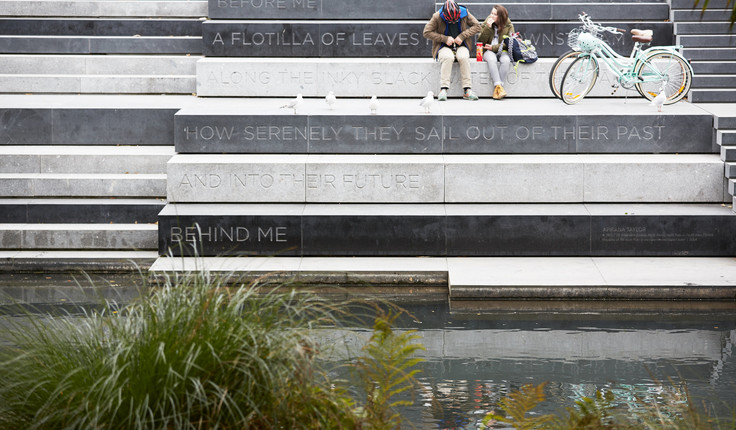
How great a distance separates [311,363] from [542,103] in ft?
32.7

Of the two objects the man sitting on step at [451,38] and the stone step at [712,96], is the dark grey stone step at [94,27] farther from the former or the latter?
the stone step at [712,96]

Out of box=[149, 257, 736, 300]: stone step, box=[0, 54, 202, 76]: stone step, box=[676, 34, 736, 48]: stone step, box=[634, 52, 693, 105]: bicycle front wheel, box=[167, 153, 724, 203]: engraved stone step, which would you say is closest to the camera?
box=[149, 257, 736, 300]: stone step

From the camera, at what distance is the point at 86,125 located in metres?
13.0

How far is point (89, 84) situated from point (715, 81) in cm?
909

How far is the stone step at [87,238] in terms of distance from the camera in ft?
36.7

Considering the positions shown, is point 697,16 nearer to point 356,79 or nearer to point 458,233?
point 356,79

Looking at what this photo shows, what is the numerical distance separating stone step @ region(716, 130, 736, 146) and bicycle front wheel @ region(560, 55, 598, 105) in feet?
6.56

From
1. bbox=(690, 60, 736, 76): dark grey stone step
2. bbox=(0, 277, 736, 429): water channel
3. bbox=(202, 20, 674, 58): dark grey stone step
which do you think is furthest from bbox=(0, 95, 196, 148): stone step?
bbox=(690, 60, 736, 76): dark grey stone step

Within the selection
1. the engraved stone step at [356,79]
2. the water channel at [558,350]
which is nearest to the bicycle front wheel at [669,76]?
the engraved stone step at [356,79]

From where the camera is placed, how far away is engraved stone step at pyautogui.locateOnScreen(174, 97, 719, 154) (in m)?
12.1

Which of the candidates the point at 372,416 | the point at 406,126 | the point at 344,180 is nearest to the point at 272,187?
the point at 344,180

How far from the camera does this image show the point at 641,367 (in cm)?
742

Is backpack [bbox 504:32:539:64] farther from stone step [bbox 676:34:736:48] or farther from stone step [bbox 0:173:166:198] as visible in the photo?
stone step [bbox 0:173:166:198]

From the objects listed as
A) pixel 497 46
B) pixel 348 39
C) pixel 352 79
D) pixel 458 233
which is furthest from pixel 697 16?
pixel 458 233
